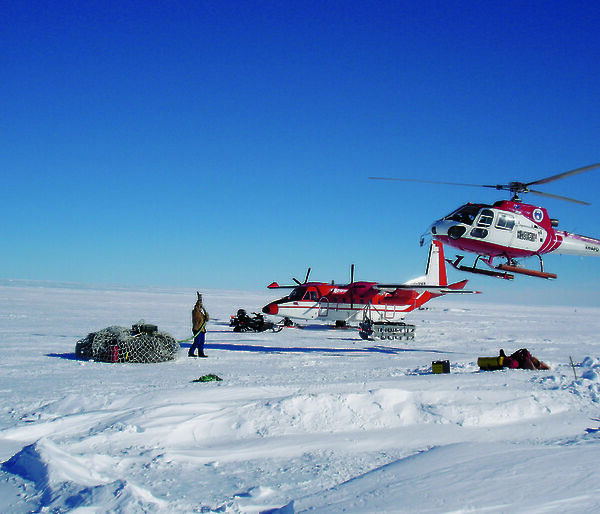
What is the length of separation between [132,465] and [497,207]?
498 inches

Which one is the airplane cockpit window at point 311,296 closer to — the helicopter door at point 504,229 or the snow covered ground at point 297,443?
the helicopter door at point 504,229

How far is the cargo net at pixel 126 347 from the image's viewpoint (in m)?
11.1

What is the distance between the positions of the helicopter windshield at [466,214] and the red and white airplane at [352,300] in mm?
7442

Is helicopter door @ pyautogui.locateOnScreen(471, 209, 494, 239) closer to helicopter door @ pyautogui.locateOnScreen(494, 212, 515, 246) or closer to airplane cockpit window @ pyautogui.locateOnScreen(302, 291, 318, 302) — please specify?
helicopter door @ pyautogui.locateOnScreen(494, 212, 515, 246)

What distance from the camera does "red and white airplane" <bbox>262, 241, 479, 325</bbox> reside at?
2239 centimetres

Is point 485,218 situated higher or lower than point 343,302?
higher

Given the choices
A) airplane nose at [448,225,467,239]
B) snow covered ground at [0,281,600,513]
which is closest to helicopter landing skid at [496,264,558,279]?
airplane nose at [448,225,467,239]

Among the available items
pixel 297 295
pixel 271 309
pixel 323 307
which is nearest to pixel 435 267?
pixel 323 307

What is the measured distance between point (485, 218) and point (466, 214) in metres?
0.53

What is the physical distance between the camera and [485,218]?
555 inches

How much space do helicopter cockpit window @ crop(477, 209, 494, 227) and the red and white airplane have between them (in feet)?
25.0

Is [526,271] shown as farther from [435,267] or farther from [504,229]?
[435,267]

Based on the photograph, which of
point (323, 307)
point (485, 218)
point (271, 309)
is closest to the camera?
point (485, 218)

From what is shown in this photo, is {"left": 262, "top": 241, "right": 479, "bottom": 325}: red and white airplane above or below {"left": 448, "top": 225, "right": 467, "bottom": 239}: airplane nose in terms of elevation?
below
